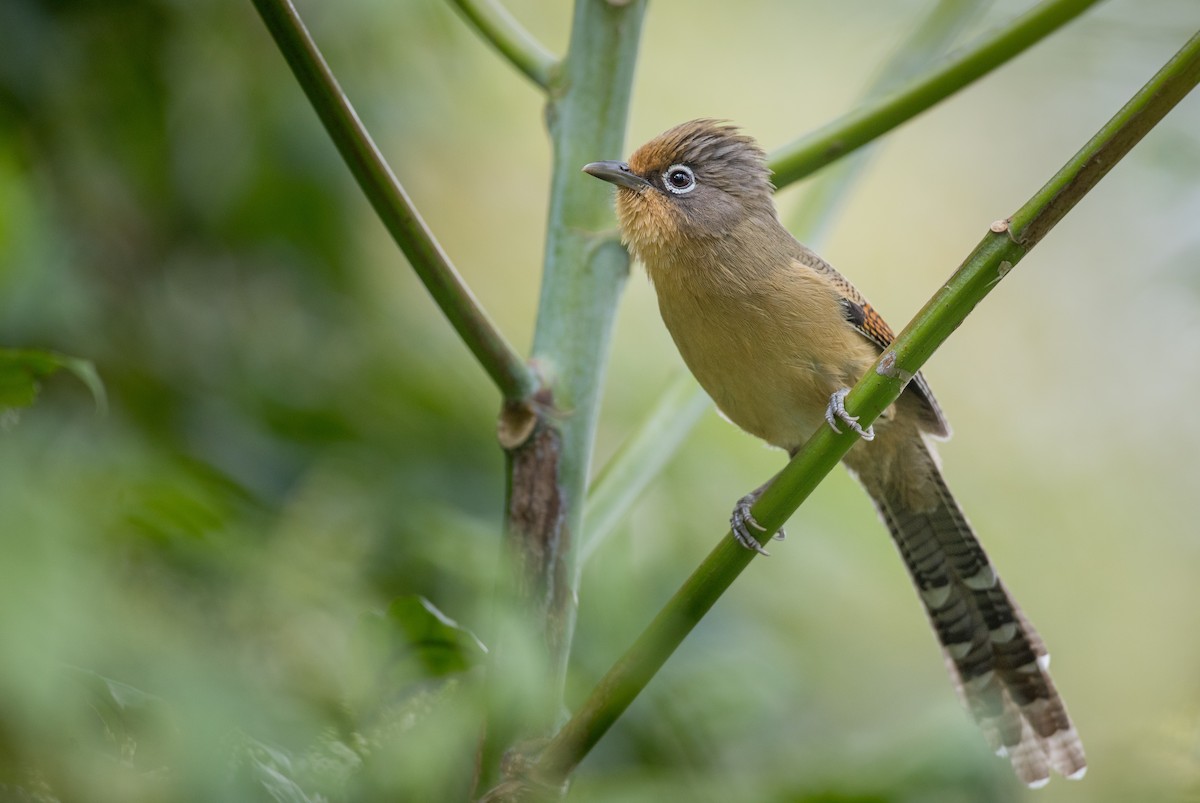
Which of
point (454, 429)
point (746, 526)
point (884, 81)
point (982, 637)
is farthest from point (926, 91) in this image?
point (982, 637)

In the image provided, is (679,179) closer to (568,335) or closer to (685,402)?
(685,402)

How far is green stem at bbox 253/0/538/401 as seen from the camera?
7.36ft

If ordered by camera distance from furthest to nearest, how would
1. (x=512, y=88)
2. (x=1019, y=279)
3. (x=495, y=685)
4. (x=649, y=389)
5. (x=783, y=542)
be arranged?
(x=1019, y=279)
(x=512, y=88)
(x=649, y=389)
(x=783, y=542)
(x=495, y=685)

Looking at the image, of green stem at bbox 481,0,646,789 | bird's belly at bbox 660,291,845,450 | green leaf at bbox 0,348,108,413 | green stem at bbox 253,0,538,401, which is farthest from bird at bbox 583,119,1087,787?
green leaf at bbox 0,348,108,413

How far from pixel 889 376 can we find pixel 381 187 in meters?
1.03

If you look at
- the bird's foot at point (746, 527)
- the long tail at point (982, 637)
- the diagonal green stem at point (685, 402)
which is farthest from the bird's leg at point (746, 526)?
the long tail at point (982, 637)

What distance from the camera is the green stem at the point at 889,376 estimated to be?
1.83 meters

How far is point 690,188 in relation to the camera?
3.77 metres

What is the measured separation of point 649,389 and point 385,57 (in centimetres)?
144

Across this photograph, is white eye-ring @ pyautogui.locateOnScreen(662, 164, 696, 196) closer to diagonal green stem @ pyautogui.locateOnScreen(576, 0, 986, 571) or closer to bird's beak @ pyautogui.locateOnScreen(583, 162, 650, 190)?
bird's beak @ pyautogui.locateOnScreen(583, 162, 650, 190)

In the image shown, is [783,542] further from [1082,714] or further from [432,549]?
[1082,714]

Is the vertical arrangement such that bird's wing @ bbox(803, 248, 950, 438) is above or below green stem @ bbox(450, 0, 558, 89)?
above

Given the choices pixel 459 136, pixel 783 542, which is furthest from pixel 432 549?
pixel 459 136

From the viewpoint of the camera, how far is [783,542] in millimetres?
3824
